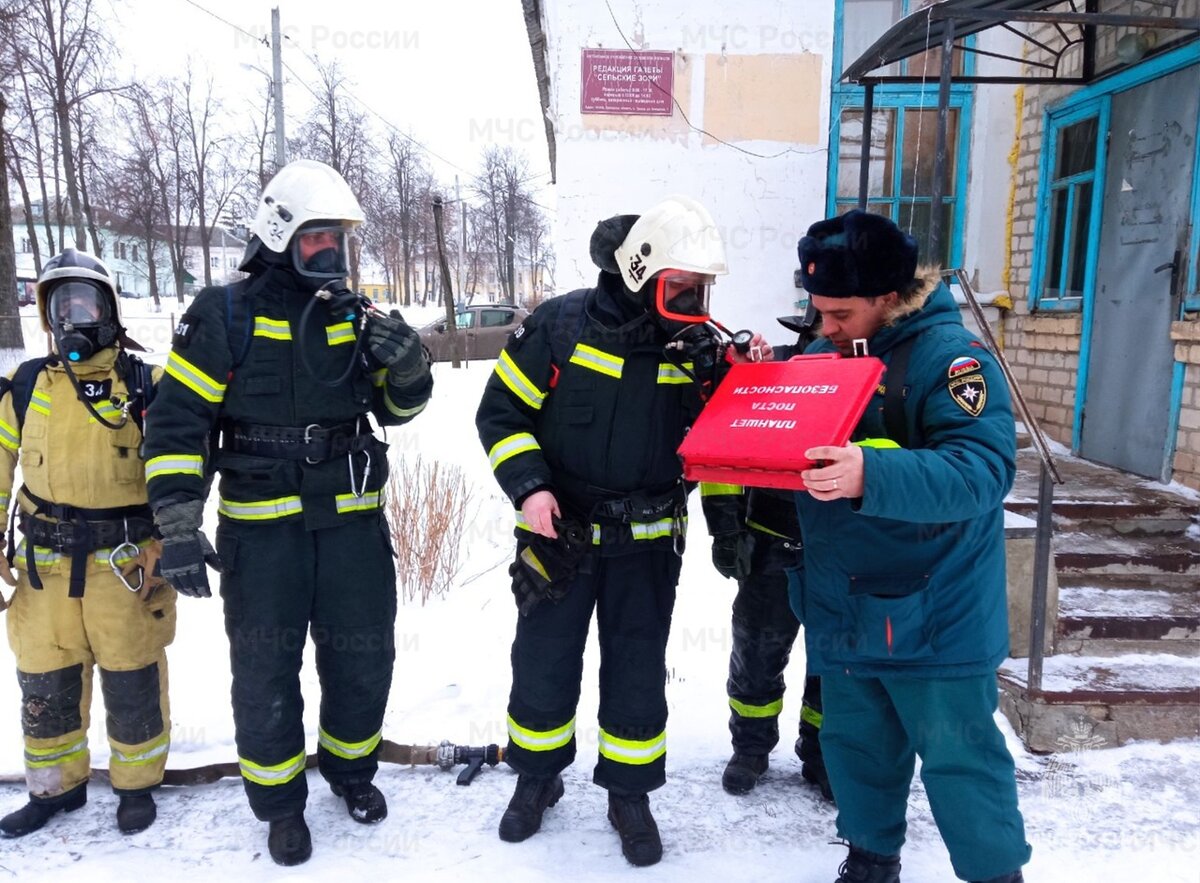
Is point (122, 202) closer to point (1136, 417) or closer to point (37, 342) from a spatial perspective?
point (37, 342)

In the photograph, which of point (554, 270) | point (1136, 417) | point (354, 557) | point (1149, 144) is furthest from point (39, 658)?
point (1149, 144)

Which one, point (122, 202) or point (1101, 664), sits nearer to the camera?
point (1101, 664)

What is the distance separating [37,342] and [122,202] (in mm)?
17492

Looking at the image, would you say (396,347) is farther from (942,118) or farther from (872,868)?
(942,118)

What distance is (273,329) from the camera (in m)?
2.54

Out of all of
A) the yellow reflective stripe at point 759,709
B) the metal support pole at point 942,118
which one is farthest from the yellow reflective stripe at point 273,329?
the metal support pole at point 942,118

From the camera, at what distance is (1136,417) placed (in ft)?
18.4

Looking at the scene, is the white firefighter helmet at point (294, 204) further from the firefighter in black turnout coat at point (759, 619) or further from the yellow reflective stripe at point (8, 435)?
the firefighter in black turnout coat at point (759, 619)

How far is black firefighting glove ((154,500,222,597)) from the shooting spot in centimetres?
236

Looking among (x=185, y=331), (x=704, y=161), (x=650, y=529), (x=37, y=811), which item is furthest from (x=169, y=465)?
(x=704, y=161)

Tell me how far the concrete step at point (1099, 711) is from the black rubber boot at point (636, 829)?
1.76m

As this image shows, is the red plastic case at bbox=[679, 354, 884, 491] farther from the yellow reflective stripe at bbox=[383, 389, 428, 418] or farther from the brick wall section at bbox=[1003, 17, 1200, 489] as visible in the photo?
the brick wall section at bbox=[1003, 17, 1200, 489]

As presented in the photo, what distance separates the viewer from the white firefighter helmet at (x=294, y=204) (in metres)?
2.52

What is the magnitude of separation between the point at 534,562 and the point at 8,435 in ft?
5.98
